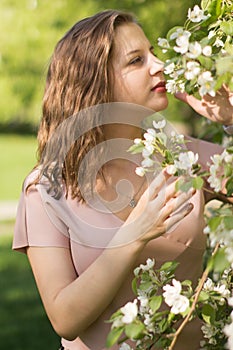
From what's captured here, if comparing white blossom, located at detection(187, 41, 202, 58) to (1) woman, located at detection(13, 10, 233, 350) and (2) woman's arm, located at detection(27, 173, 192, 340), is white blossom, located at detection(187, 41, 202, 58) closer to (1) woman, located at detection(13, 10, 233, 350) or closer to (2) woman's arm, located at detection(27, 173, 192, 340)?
(2) woman's arm, located at detection(27, 173, 192, 340)

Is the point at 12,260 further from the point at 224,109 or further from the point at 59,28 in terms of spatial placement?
the point at 224,109

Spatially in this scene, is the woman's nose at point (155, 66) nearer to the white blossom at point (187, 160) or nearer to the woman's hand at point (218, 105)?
the woman's hand at point (218, 105)

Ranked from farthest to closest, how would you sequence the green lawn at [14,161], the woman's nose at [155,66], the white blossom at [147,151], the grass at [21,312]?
the green lawn at [14,161] → the grass at [21,312] → the woman's nose at [155,66] → the white blossom at [147,151]

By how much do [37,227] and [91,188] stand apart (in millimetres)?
204

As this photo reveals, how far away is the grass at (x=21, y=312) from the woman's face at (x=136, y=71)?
12.3ft

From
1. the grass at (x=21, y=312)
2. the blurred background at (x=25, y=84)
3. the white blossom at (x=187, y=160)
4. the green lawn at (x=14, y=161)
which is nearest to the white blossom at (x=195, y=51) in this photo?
the white blossom at (x=187, y=160)

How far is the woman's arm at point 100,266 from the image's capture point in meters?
1.88

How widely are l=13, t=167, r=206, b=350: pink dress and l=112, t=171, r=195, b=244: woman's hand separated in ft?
1.28

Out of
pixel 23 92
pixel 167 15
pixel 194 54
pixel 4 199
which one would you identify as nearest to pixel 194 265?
pixel 194 54

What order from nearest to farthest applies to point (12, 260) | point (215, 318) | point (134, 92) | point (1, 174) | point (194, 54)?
1. point (194, 54)
2. point (215, 318)
3. point (134, 92)
4. point (12, 260)
5. point (1, 174)

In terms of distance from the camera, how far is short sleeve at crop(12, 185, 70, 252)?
232 centimetres

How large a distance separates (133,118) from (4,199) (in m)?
14.6

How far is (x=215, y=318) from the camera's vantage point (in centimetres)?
194

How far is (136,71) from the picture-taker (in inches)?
89.8
